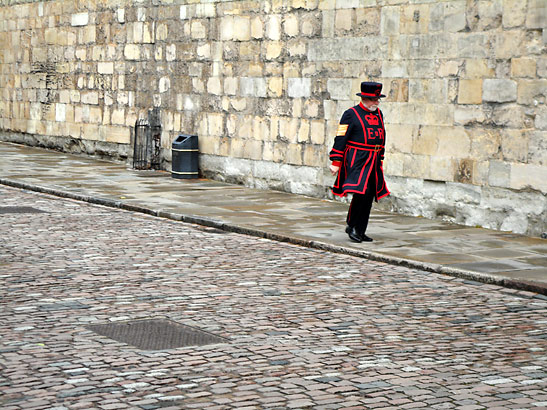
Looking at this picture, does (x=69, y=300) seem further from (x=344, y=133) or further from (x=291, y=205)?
(x=291, y=205)

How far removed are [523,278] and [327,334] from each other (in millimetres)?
2816

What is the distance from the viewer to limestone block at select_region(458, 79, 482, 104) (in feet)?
42.4

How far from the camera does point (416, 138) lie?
1391 centimetres

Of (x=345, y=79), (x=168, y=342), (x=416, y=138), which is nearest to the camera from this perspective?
(x=168, y=342)

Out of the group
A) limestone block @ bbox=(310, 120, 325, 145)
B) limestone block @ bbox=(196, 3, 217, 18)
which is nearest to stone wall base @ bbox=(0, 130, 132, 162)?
limestone block @ bbox=(196, 3, 217, 18)

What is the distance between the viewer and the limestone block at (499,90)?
12487 mm

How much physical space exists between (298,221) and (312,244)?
1721mm

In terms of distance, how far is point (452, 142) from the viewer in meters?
13.3

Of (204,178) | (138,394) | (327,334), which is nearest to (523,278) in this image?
(327,334)

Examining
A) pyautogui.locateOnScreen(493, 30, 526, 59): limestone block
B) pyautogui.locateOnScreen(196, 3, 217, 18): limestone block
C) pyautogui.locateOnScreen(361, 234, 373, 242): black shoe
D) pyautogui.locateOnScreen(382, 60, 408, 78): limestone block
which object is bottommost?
pyautogui.locateOnScreen(361, 234, 373, 242): black shoe

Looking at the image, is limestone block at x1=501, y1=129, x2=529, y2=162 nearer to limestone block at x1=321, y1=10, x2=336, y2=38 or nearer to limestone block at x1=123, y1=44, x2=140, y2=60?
limestone block at x1=321, y1=10, x2=336, y2=38

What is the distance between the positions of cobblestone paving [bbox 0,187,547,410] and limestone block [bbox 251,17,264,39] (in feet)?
19.7

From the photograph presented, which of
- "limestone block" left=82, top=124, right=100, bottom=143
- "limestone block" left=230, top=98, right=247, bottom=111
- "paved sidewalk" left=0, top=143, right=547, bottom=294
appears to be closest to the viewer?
"paved sidewalk" left=0, top=143, right=547, bottom=294

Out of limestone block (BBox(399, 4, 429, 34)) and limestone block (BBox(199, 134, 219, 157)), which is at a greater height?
limestone block (BBox(399, 4, 429, 34))
